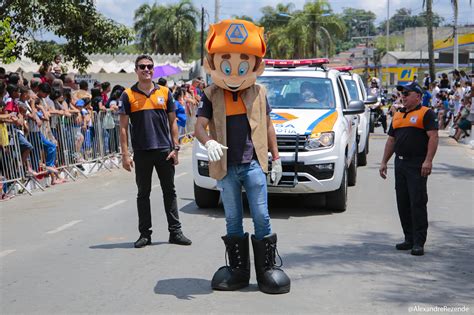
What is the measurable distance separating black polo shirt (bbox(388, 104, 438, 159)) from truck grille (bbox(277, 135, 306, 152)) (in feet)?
7.22

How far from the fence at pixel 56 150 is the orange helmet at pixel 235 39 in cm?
678

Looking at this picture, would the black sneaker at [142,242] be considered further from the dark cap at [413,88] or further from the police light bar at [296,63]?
the police light bar at [296,63]

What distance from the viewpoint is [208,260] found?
7.29 m

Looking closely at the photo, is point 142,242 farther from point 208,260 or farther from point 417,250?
point 417,250

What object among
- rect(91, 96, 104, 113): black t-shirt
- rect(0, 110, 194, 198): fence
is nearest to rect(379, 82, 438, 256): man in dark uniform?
rect(0, 110, 194, 198): fence

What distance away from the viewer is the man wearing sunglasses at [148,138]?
7957 mm

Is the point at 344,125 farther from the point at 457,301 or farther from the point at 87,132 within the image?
the point at 87,132

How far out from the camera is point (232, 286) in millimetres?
6172

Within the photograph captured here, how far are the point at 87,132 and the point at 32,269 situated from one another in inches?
351

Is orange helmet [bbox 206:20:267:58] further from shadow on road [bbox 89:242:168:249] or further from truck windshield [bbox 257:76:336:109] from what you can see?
truck windshield [bbox 257:76:336:109]

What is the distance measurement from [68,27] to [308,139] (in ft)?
31.3

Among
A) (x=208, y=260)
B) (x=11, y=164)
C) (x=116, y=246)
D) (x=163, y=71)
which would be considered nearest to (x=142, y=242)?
(x=116, y=246)

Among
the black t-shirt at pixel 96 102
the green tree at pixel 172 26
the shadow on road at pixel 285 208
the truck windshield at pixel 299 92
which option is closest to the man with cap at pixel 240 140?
the shadow on road at pixel 285 208

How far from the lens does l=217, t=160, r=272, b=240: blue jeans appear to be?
608 cm
